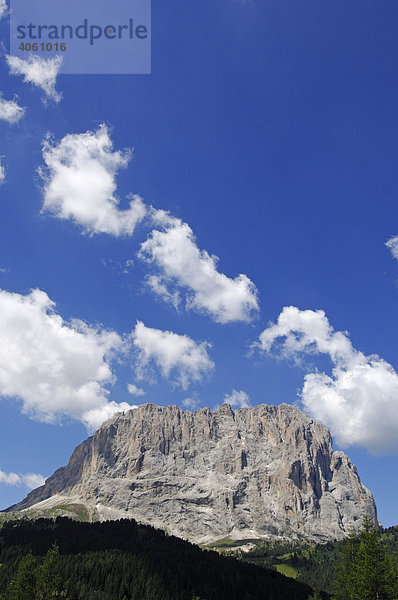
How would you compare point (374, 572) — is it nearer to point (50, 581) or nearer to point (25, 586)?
point (50, 581)

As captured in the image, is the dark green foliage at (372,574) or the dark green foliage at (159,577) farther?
the dark green foliage at (159,577)

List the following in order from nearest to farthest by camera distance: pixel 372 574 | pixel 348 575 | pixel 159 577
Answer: pixel 372 574
pixel 348 575
pixel 159 577

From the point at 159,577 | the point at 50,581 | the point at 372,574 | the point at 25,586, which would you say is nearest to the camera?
the point at 372,574

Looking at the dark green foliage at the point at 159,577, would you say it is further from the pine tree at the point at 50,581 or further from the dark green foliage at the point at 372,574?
the dark green foliage at the point at 372,574

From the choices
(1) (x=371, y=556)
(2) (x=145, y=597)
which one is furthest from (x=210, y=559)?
(1) (x=371, y=556)

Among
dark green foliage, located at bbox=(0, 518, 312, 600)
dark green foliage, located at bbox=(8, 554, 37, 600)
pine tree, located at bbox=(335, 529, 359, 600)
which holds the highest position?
pine tree, located at bbox=(335, 529, 359, 600)

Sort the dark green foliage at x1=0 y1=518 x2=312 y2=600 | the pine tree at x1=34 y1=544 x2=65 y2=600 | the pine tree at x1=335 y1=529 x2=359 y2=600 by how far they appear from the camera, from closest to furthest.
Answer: the pine tree at x1=335 y1=529 x2=359 y2=600 < the pine tree at x1=34 y1=544 x2=65 y2=600 < the dark green foliage at x1=0 y1=518 x2=312 y2=600

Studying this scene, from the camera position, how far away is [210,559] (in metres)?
188

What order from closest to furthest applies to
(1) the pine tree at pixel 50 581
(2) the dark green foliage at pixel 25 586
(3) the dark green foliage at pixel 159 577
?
1. (1) the pine tree at pixel 50 581
2. (2) the dark green foliage at pixel 25 586
3. (3) the dark green foliage at pixel 159 577

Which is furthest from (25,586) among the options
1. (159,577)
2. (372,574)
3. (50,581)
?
(159,577)

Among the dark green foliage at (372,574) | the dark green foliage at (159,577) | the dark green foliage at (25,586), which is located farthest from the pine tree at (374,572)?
the dark green foliage at (159,577)

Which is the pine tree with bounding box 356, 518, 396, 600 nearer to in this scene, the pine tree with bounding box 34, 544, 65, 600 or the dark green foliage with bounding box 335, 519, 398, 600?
the dark green foliage with bounding box 335, 519, 398, 600

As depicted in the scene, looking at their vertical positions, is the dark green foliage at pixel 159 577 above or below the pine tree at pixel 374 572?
below

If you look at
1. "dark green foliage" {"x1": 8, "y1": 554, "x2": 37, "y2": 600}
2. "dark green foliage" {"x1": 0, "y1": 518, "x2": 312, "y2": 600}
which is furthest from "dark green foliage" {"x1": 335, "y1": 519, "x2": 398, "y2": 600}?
"dark green foliage" {"x1": 0, "y1": 518, "x2": 312, "y2": 600}
